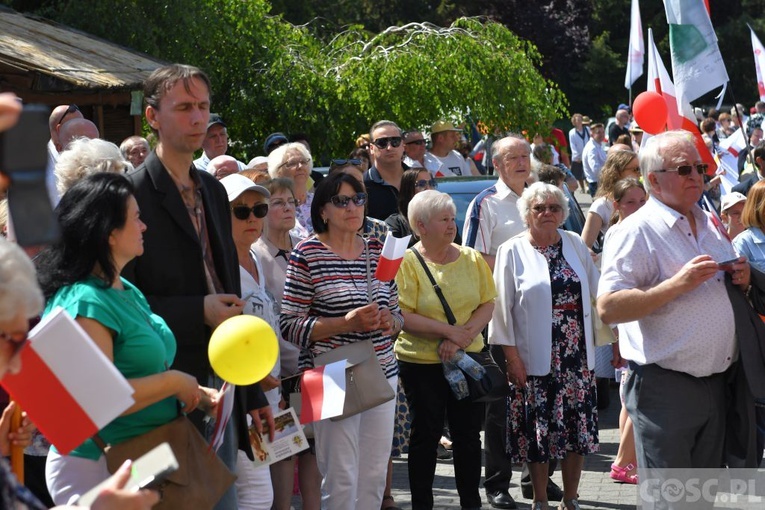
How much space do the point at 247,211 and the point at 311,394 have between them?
0.95m

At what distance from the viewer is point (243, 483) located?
5.36 metres

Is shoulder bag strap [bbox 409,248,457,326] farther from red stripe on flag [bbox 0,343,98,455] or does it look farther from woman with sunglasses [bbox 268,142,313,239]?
red stripe on flag [bbox 0,343,98,455]

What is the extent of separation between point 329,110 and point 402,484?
989 cm

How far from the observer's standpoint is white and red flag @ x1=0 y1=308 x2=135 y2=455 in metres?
3.22

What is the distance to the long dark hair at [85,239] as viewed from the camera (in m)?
4.02

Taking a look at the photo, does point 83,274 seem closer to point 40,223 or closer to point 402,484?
point 40,223

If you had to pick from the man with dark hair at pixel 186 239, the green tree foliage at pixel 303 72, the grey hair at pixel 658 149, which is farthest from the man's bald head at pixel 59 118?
the green tree foliage at pixel 303 72

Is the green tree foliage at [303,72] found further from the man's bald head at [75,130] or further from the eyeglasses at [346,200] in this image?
the eyeglasses at [346,200]

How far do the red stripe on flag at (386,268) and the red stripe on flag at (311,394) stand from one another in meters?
0.58

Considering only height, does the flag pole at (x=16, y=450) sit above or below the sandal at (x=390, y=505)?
above

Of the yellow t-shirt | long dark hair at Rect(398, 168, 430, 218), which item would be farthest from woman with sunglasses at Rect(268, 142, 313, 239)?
the yellow t-shirt

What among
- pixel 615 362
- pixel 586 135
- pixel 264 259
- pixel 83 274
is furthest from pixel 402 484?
pixel 586 135

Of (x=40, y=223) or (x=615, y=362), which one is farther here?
(x=615, y=362)

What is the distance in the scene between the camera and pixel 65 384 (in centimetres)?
325
